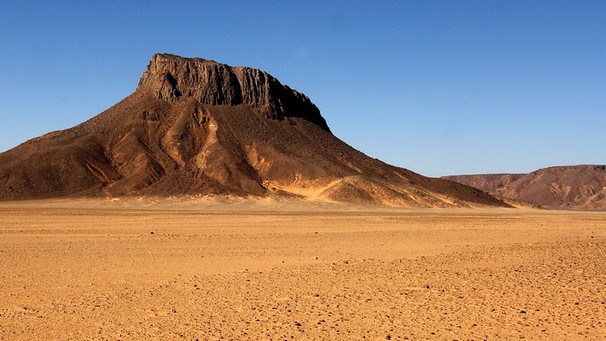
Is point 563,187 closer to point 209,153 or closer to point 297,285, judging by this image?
point 209,153

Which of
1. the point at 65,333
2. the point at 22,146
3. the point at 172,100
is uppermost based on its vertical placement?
the point at 172,100

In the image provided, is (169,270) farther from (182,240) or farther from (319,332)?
(182,240)

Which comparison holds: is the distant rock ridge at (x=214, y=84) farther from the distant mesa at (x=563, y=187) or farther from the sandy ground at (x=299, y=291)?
the sandy ground at (x=299, y=291)

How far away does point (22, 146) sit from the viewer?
93250mm

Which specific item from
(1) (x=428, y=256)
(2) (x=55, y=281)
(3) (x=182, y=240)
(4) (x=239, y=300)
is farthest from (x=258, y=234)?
(4) (x=239, y=300)

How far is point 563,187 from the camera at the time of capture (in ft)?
531

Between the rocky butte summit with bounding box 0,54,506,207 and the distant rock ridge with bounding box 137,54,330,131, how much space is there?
7.6 inches

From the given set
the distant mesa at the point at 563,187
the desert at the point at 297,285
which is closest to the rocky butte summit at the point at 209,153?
the desert at the point at 297,285

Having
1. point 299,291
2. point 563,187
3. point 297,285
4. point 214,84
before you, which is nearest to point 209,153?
point 214,84

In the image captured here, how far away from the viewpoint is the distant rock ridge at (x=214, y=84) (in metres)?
101

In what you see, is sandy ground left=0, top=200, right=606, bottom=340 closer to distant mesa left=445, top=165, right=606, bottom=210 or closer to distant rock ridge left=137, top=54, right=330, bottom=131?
distant rock ridge left=137, top=54, right=330, bottom=131

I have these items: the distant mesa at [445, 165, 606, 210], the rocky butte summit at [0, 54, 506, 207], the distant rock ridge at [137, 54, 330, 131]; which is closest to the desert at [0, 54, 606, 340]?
the rocky butte summit at [0, 54, 506, 207]

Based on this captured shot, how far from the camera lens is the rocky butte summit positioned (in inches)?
3059

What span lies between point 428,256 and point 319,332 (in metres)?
10.6
